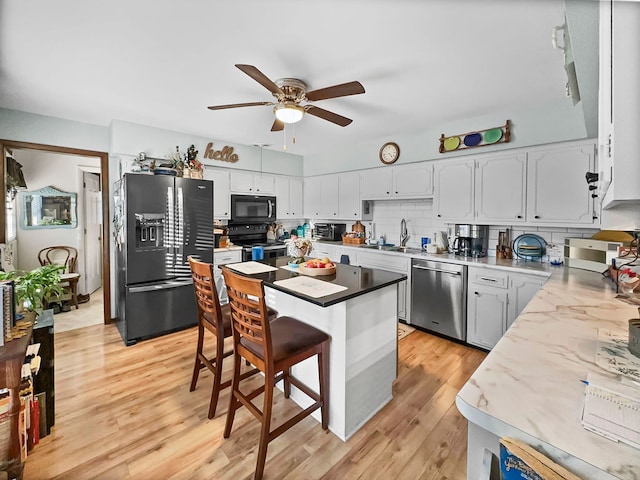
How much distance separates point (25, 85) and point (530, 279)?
489 centimetres

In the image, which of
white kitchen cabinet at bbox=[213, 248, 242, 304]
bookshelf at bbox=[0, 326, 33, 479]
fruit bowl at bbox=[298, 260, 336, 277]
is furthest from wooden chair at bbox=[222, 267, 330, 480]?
white kitchen cabinet at bbox=[213, 248, 242, 304]

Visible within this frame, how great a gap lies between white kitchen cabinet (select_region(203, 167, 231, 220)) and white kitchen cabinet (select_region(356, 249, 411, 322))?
2.17 metres

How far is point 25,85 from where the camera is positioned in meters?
2.54

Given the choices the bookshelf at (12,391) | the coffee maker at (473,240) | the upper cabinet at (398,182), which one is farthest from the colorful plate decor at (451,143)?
the bookshelf at (12,391)

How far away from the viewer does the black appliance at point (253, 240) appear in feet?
14.9

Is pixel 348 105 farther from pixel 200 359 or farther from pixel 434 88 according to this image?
pixel 200 359

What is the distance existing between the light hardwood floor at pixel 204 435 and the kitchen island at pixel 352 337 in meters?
0.13

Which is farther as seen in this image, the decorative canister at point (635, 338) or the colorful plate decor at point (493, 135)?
the colorful plate decor at point (493, 135)

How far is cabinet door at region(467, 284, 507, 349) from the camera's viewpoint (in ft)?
9.55

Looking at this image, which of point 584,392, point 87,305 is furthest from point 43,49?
point 87,305

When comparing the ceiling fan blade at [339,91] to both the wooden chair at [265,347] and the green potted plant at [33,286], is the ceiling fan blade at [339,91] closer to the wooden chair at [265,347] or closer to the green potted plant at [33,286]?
the wooden chair at [265,347]

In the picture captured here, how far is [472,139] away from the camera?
Answer: 10.9ft

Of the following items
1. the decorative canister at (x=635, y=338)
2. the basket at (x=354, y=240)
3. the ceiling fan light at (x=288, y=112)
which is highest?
the ceiling fan light at (x=288, y=112)

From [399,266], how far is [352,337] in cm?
204
